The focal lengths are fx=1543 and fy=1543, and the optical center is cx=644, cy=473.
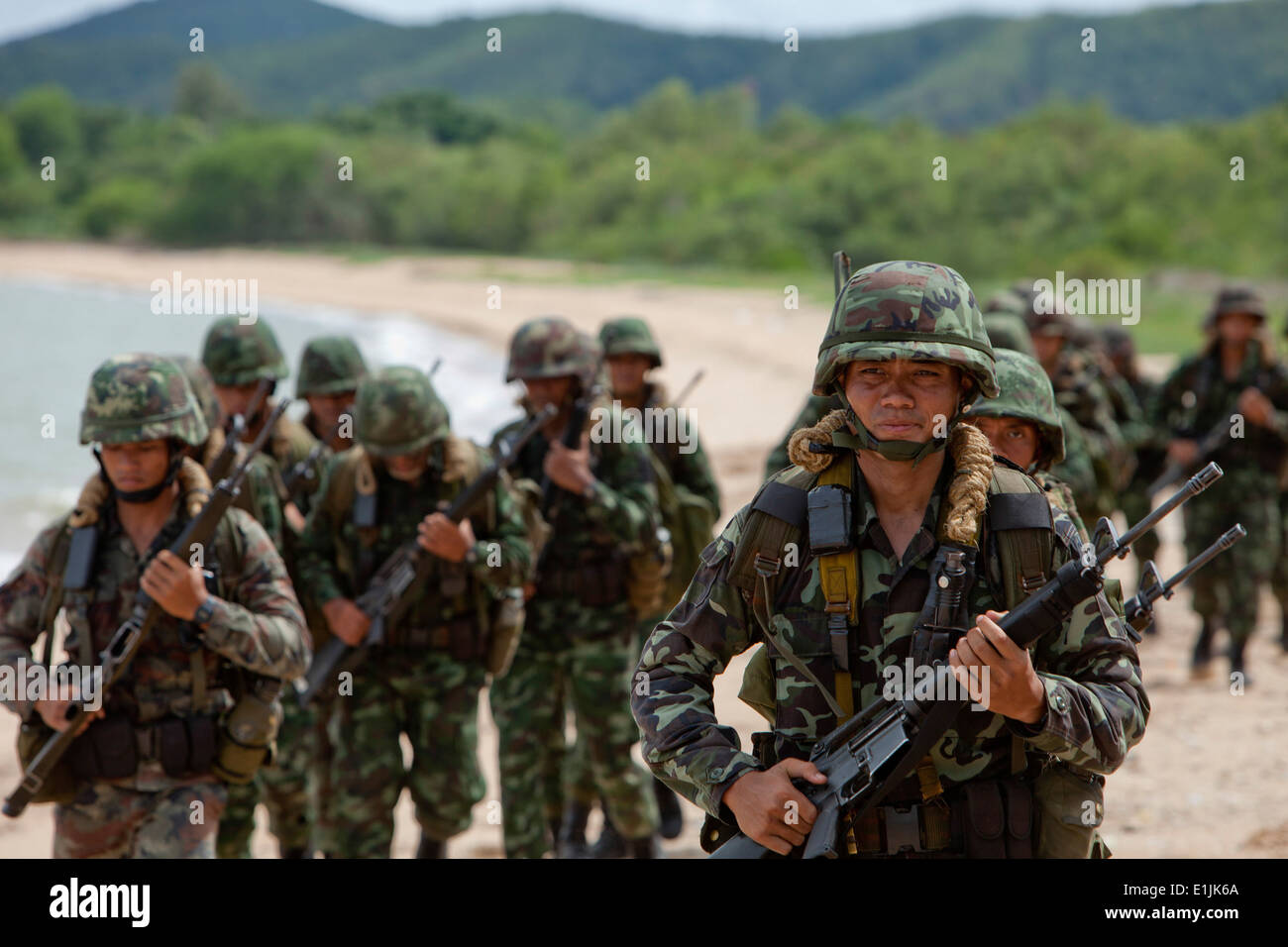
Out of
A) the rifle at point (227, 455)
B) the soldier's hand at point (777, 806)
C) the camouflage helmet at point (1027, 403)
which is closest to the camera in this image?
the soldier's hand at point (777, 806)

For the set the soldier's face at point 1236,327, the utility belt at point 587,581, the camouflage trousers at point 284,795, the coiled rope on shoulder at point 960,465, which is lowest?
the camouflage trousers at point 284,795

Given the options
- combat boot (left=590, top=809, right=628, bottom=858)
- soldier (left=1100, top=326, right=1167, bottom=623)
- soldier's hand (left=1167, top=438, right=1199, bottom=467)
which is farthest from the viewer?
soldier (left=1100, top=326, right=1167, bottom=623)

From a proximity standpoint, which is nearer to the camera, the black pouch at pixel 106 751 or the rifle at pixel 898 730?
the rifle at pixel 898 730

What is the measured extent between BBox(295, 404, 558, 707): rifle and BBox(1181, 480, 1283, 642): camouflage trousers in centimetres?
513

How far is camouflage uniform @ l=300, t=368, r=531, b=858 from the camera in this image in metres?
5.86

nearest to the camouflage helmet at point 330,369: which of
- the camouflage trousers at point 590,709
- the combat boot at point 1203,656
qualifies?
the camouflage trousers at point 590,709

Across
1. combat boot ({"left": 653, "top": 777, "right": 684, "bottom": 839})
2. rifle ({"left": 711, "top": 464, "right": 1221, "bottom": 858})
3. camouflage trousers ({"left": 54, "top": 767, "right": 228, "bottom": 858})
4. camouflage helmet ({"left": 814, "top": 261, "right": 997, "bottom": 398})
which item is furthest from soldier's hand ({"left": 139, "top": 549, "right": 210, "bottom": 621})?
combat boot ({"left": 653, "top": 777, "right": 684, "bottom": 839})

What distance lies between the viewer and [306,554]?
612cm

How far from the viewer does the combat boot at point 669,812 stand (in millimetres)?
7344

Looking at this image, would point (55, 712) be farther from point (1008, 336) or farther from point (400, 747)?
point (1008, 336)

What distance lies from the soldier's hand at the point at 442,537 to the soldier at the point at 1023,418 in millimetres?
2153

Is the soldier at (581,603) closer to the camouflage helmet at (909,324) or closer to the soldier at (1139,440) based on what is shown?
the camouflage helmet at (909,324)

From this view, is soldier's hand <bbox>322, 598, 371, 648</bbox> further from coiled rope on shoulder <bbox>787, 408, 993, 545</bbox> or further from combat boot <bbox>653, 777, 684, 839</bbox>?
coiled rope on shoulder <bbox>787, 408, 993, 545</bbox>
